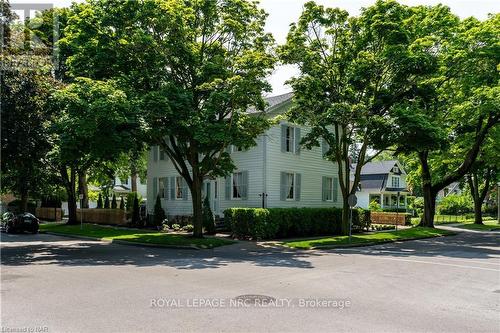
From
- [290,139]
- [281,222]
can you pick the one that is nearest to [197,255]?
[281,222]

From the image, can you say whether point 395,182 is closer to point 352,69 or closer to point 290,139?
point 290,139

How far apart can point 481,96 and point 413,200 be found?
40906 millimetres

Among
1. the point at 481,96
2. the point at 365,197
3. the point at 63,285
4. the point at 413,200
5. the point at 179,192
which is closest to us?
the point at 63,285

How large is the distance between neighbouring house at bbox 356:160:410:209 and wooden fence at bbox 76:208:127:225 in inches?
1291

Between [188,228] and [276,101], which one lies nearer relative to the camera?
[188,228]

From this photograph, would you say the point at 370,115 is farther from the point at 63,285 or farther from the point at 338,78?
the point at 63,285

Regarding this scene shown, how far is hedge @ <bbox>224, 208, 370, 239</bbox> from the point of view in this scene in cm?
2367

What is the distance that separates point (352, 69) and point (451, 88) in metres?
9.36

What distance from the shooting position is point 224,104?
67.7 ft

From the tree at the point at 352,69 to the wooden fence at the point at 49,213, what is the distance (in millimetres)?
30628

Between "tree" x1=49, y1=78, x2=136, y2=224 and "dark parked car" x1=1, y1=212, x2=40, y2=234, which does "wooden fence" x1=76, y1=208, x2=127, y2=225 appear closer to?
"dark parked car" x1=1, y1=212, x2=40, y2=234

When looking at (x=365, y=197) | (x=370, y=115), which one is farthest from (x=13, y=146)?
(x=365, y=197)

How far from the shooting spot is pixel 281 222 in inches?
979

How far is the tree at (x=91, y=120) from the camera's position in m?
Answer: 16.7
